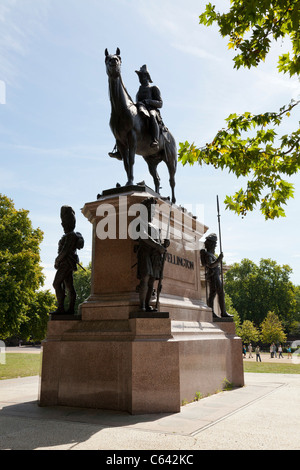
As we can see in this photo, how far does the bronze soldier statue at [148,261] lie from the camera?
289 inches

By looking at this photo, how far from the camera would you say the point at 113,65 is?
8773 mm

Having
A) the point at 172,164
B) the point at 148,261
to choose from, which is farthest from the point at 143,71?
the point at 148,261

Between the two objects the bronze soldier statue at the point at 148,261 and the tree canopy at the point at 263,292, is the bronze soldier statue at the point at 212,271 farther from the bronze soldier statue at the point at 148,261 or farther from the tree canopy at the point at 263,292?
the tree canopy at the point at 263,292

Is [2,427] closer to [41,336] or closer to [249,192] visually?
[249,192]

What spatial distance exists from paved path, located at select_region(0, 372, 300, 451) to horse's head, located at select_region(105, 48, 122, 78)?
23.6 ft

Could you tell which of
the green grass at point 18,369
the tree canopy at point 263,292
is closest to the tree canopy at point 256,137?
the green grass at point 18,369

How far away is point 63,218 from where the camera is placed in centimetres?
900

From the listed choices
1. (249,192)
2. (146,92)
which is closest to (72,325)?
(249,192)

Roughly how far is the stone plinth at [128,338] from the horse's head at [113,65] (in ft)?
9.02

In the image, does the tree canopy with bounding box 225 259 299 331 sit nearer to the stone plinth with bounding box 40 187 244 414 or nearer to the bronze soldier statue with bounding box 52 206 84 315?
the stone plinth with bounding box 40 187 244 414

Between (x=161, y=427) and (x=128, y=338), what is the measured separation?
185cm

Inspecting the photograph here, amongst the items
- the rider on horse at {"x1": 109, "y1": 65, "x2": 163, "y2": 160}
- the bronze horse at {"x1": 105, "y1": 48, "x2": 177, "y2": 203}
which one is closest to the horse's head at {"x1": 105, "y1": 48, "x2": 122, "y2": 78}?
the bronze horse at {"x1": 105, "y1": 48, "x2": 177, "y2": 203}

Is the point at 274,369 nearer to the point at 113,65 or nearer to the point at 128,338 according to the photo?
the point at 128,338

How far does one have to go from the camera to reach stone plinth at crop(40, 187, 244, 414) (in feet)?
22.1
